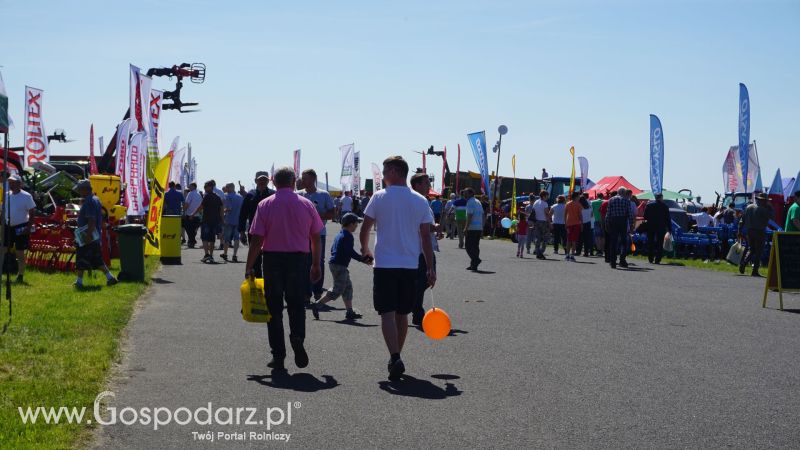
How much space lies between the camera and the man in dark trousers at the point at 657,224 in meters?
25.8

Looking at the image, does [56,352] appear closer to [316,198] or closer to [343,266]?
[343,266]

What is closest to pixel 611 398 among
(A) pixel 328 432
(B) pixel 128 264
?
(A) pixel 328 432

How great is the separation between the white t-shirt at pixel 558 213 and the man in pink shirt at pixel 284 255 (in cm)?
2034

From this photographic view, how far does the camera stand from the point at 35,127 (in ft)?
107

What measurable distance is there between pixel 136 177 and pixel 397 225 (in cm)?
1397

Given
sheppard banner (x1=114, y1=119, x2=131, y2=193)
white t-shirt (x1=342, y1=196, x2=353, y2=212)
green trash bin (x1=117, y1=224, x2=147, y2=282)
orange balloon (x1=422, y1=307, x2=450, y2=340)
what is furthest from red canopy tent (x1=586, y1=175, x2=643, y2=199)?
orange balloon (x1=422, y1=307, x2=450, y2=340)

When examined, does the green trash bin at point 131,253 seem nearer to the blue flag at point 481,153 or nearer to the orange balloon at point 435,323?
the orange balloon at point 435,323

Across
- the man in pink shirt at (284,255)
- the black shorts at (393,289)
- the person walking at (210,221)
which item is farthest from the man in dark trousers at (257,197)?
the person walking at (210,221)

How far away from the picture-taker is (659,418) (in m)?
7.10

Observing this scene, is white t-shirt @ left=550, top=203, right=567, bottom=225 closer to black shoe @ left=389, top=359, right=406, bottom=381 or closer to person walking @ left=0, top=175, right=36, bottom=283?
person walking @ left=0, top=175, right=36, bottom=283

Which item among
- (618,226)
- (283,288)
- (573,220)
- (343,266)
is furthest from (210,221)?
(283,288)

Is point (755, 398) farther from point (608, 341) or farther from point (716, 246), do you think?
point (716, 246)

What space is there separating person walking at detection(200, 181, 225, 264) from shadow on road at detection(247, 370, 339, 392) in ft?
49.2

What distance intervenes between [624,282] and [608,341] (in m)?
8.86
